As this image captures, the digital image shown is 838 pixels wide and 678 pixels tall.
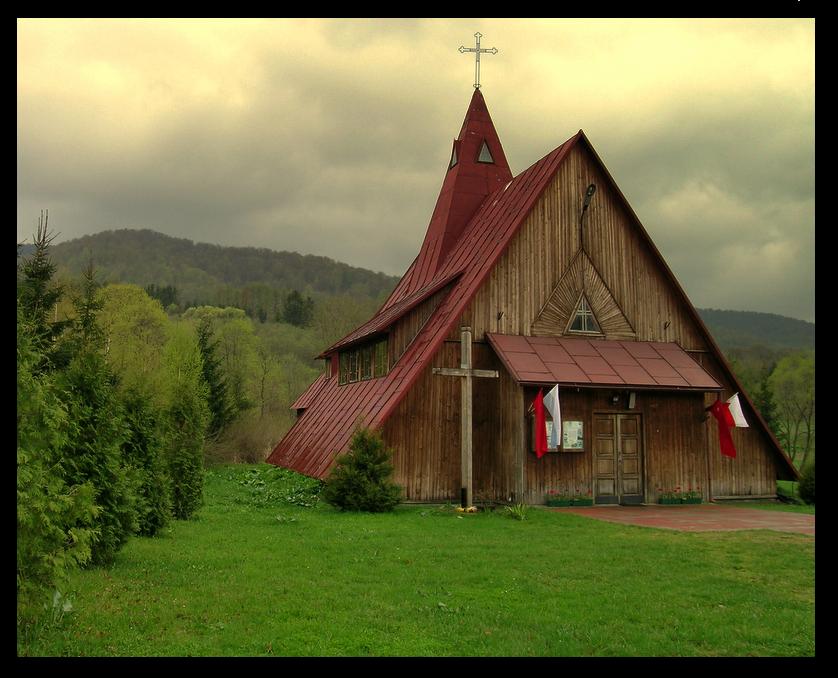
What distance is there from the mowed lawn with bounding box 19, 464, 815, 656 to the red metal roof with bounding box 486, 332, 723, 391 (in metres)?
5.01

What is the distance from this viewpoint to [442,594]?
847cm

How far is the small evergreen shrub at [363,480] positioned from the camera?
16016 millimetres

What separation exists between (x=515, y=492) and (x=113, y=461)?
10.4 metres

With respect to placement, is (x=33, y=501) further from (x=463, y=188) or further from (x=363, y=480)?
(x=463, y=188)

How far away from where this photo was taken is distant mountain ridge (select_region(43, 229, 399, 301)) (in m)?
81.5

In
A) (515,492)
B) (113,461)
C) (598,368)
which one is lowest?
(515,492)

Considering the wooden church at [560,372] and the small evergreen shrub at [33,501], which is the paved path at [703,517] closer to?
the wooden church at [560,372]

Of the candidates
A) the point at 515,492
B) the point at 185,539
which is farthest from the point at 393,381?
the point at 185,539

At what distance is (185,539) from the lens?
12.0m

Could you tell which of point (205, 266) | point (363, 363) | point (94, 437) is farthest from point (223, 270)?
point (94, 437)

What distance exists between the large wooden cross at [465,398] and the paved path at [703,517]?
2283 millimetres

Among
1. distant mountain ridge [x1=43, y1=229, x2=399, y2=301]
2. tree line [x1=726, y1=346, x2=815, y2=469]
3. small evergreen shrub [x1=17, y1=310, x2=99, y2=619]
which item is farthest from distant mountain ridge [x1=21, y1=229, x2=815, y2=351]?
small evergreen shrub [x1=17, y1=310, x2=99, y2=619]
